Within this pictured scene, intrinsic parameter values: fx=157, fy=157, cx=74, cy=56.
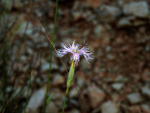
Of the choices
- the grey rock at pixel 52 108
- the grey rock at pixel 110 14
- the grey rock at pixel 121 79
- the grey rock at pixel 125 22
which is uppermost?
the grey rock at pixel 110 14

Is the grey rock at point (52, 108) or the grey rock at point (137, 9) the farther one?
the grey rock at point (137, 9)

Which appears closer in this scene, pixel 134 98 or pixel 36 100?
pixel 36 100

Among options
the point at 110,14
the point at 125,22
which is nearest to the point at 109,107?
the point at 125,22

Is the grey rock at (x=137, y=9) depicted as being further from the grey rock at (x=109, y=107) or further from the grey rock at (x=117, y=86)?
the grey rock at (x=109, y=107)

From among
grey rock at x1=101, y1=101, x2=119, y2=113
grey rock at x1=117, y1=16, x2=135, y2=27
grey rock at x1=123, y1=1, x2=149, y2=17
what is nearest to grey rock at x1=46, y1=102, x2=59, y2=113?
grey rock at x1=101, y1=101, x2=119, y2=113

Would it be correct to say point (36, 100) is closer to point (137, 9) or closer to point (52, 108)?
point (52, 108)

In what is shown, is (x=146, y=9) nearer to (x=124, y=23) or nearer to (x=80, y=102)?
(x=124, y=23)

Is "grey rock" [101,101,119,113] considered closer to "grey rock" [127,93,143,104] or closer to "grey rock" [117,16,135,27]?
"grey rock" [127,93,143,104]

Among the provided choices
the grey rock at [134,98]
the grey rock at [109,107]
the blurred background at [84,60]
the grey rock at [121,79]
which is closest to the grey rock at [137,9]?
the blurred background at [84,60]
